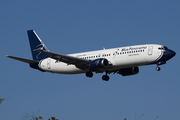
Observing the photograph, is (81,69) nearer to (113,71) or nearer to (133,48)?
(113,71)

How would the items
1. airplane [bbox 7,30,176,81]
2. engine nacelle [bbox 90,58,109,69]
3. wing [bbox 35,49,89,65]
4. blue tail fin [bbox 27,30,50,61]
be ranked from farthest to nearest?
blue tail fin [bbox 27,30,50,61] < wing [bbox 35,49,89,65] < engine nacelle [bbox 90,58,109,69] < airplane [bbox 7,30,176,81]

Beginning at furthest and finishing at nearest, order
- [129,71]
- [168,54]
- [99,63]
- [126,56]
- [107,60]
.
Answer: [129,71], [107,60], [99,63], [126,56], [168,54]

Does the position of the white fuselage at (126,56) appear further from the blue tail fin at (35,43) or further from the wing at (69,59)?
the blue tail fin at (35,43)

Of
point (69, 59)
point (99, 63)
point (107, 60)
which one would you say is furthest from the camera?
point (69, 59)

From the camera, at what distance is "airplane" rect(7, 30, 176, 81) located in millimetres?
50844

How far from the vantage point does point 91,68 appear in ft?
177

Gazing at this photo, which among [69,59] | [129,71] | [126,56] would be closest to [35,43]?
[69,59]

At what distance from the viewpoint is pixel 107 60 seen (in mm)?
53469

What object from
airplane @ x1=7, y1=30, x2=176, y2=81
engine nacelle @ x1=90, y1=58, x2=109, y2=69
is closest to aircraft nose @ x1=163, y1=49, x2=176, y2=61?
airplane @ x1=7, y1=30, x2=176, y2=81

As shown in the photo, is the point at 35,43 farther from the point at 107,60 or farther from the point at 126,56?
the point at 126,56

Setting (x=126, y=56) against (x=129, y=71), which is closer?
(x=126, y=56)

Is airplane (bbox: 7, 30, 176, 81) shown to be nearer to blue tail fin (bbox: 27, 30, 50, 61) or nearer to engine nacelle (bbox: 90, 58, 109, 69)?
engine nacelle (bbox: 90, 58, 109, 69)

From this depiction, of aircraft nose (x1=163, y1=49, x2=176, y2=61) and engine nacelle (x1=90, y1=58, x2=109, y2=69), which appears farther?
engine nacelle (x1=90, y1=58, x2=109, y2=69)

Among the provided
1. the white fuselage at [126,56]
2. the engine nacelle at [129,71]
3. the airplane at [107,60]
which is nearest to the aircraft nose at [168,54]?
the airplane at [107,60]
